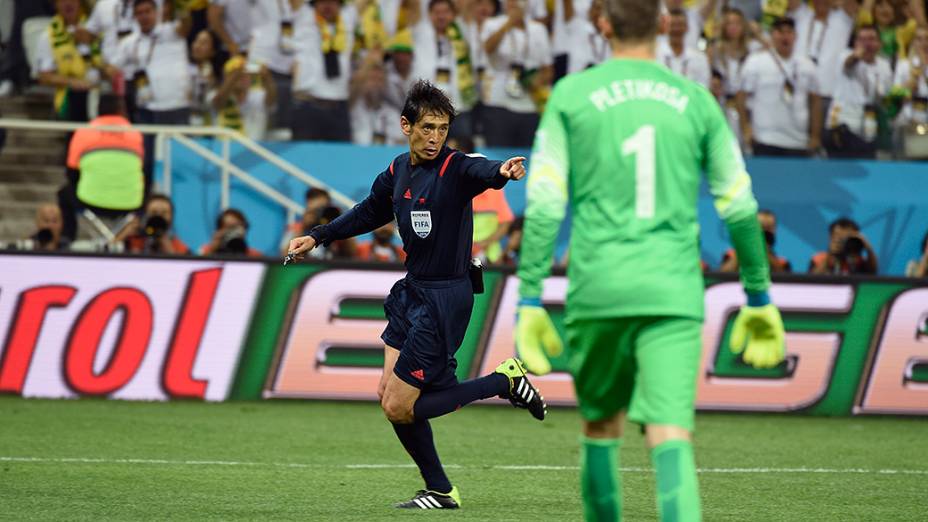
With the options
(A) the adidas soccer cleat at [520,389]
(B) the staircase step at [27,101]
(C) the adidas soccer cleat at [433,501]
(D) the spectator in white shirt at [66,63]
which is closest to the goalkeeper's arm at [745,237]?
(C) the adidas soccer cleat at [433,501]

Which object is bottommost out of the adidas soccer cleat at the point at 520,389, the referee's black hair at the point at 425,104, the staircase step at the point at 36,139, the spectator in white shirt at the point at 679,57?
the staircase step at the point at 36,139

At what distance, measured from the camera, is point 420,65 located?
56.6 ft

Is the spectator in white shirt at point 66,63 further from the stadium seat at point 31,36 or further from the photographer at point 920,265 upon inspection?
the photographer at point 920,265

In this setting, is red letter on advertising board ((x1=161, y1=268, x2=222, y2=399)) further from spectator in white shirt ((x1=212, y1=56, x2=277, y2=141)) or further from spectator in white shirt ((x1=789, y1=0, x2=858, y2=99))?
spectator in white shirt ((x1=789, y1=0, x2=858, y2=99))

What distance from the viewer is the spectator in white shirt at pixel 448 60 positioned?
17.2 meters

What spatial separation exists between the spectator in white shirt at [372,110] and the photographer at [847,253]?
4.75 m

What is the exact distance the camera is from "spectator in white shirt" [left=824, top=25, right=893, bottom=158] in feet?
58.6

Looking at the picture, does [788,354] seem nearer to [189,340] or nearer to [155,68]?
[189,340]

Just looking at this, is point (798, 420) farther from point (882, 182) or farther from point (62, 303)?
point (62, 303)

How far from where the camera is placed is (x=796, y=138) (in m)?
17.8

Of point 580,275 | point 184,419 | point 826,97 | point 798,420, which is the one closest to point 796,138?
point 826,97

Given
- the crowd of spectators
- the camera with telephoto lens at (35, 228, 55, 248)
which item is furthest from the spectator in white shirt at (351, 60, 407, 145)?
the camera with telephoto lens at (35, 228, 55, 248)

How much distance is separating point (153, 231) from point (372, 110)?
3406 millimetres

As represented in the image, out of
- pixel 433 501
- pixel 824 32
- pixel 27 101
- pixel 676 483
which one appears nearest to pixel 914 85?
pixel 824 32
